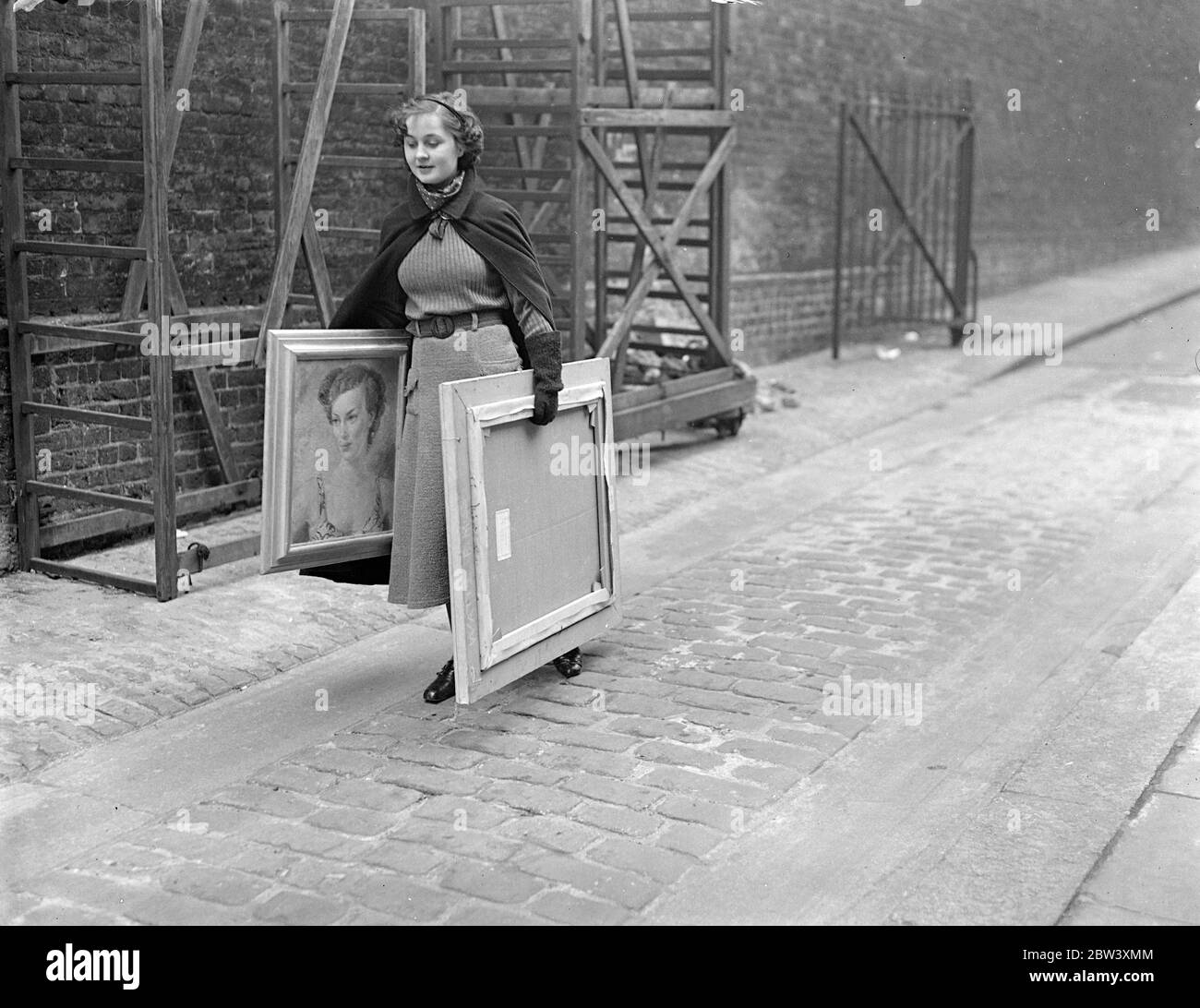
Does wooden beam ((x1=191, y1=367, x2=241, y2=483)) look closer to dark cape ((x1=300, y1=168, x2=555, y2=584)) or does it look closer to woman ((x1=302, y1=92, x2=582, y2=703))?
→ dark cape ((x1=300, y1=168, x2=555, y2=584))

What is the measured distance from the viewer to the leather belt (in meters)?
5.41

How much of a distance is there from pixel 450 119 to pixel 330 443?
4.05 feet

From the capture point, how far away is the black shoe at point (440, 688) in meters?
5.59

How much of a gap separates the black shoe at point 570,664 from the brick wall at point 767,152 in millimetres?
2818

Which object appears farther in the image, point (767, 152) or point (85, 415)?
point (767, 152)

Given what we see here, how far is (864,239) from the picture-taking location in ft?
51.2

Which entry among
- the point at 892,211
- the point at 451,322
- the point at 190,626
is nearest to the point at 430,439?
the point at 451,322

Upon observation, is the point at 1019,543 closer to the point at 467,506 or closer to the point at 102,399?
the point at 467,506

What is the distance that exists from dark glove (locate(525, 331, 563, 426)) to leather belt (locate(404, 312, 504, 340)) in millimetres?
163

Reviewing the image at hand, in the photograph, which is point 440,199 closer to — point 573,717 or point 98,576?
point 573,717

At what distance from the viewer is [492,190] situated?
33.1 feet
